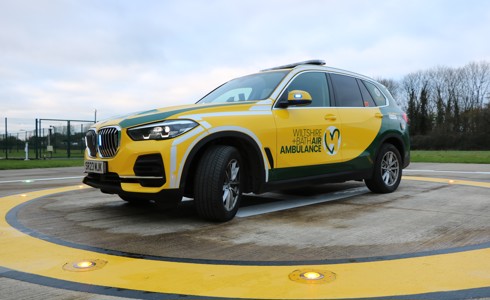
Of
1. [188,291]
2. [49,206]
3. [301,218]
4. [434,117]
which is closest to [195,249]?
[188,291]

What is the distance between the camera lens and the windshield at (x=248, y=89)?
4773 millimetres

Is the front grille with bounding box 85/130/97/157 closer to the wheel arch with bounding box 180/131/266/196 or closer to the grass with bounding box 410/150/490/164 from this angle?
the wheel arch with bounding box 180/131/266/196

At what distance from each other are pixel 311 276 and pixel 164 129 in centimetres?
199

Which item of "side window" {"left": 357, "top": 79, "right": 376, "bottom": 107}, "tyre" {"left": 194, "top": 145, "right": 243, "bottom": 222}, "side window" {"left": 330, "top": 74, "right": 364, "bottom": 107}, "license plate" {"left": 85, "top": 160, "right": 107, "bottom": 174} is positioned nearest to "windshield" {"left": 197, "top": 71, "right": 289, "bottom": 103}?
"side window" {"left": 330, "top": 74, "right": 364, "bottom": 107}

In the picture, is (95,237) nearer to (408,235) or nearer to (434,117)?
(408,235)

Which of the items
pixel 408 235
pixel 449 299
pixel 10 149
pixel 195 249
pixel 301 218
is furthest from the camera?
pixel 10 149

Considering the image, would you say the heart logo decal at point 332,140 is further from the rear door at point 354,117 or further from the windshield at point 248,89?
the windshield at point 248,89

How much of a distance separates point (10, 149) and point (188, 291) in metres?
24.0

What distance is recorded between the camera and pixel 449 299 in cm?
203

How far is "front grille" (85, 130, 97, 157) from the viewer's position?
427cm

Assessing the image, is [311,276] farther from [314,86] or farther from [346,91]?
[346,91]

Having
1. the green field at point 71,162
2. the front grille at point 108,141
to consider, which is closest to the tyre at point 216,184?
the front grille at point 108,141

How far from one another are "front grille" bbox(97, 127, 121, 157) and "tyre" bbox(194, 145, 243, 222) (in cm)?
87

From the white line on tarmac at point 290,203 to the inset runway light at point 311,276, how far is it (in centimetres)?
185
